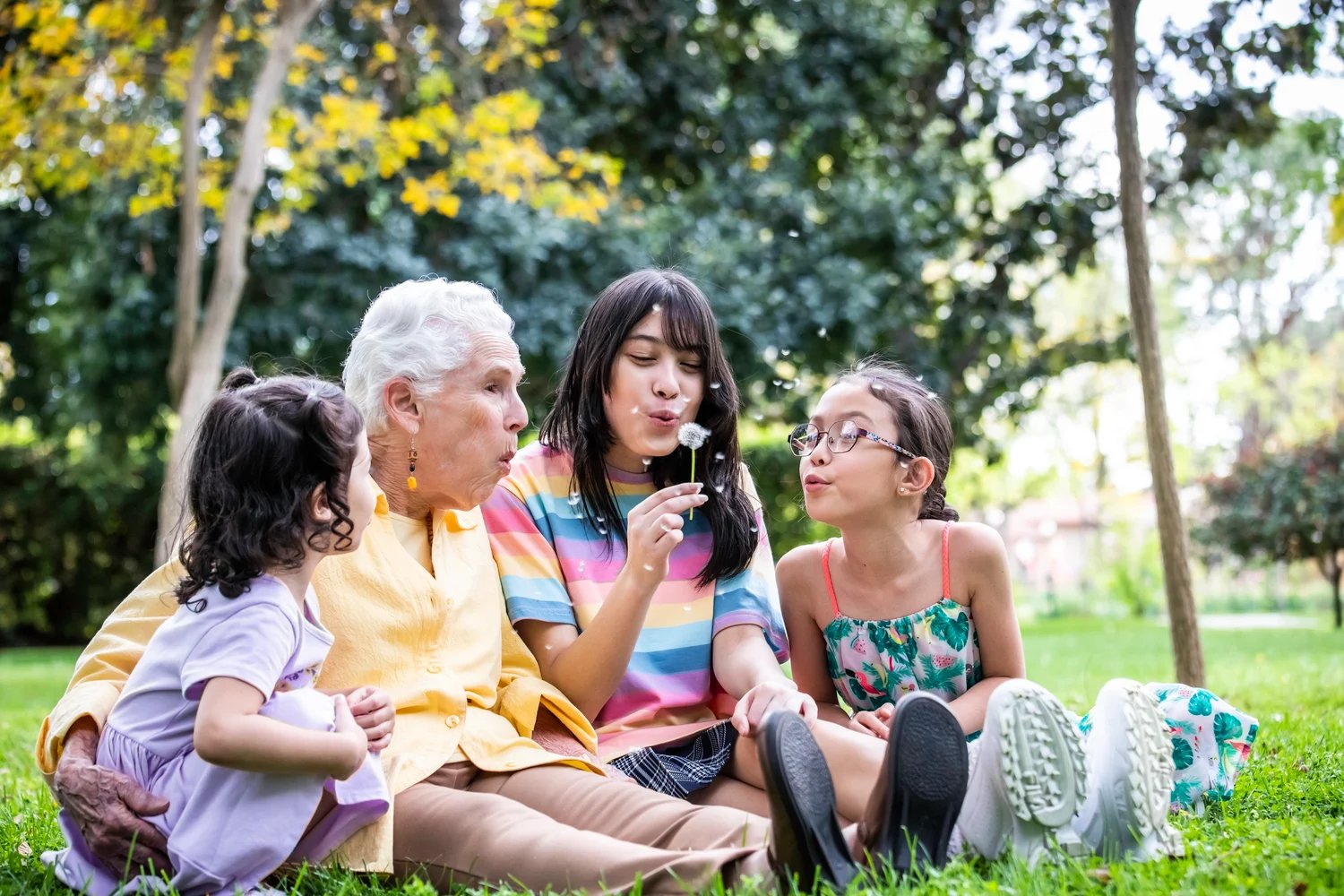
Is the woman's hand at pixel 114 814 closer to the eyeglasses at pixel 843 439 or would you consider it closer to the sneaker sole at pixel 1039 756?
the sneaker sole at pixel 1039 756

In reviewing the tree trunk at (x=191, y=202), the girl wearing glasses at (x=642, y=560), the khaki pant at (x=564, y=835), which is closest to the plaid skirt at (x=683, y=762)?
the girl wearing glasses at (x=642, y=560)

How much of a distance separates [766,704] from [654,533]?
16.7 inches

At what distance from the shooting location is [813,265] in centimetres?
1078

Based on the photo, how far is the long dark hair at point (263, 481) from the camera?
2154 millimetres

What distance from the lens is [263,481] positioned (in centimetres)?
220

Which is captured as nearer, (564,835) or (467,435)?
(564,835)

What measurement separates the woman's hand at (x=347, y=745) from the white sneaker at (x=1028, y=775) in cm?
111

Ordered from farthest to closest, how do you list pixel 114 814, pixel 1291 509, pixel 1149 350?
pixel 1291 509, pixel 1149 350, pixel 114 814

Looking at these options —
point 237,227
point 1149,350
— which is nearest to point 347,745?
point 1149,350

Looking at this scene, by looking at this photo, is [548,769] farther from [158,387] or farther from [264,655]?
[158,387]

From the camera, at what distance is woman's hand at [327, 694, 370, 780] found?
2.07 meters

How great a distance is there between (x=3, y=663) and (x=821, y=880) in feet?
41.8

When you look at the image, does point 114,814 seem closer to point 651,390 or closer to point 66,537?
point 651,390

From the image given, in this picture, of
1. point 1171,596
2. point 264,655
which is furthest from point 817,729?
point 1171,596
